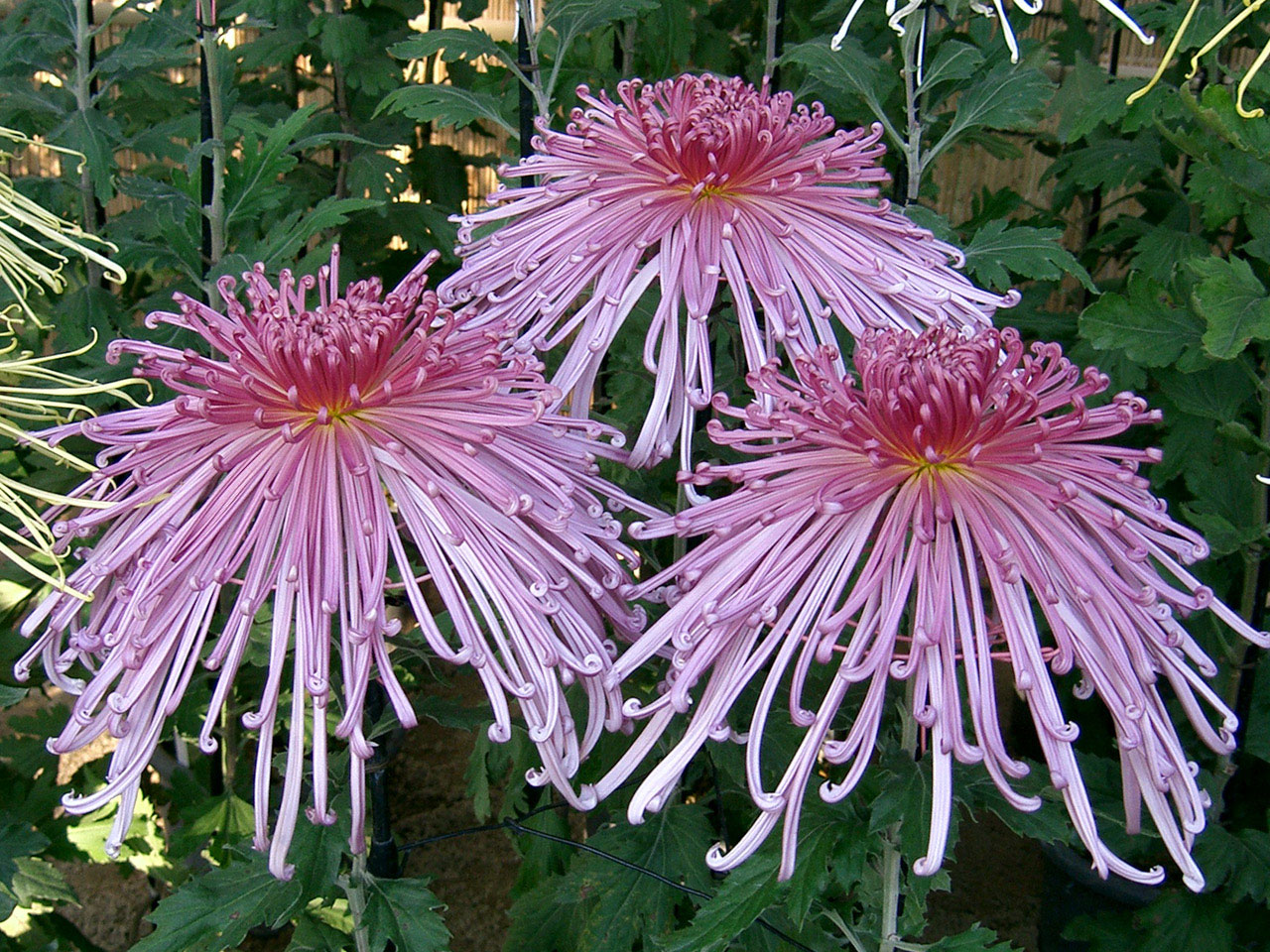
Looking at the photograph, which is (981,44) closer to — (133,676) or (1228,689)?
(1228,689)

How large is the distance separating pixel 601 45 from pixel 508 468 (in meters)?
1.32

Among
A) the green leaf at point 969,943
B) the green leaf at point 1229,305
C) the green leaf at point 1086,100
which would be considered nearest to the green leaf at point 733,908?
Result: the green leaf at point 969,943

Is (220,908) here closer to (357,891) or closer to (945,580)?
(357,891)

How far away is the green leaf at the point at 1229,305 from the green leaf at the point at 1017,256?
135mm

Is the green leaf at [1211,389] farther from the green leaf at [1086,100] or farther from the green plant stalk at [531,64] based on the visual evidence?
the green plant stalk at [531,64]

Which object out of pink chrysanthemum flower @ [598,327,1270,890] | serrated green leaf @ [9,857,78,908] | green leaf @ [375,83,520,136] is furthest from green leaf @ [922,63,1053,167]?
serrated green leaf @ [9,857,78,908]

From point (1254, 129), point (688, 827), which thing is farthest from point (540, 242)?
point (1254, 129)

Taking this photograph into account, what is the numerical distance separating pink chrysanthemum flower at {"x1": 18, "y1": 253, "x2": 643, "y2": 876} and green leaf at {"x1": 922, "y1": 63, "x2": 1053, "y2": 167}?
0.77 m

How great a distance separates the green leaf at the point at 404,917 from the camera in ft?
2.75

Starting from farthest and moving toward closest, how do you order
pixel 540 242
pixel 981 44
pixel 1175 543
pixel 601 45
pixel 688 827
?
pixel 601 45
pixel 981 44
pixel 688 827
pixel 540 242
pixel 1175 543

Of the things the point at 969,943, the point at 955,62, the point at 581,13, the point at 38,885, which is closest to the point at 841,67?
the point at 955,62

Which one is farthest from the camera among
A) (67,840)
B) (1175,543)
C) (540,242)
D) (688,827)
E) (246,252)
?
(67,840)

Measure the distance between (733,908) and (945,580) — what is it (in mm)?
284

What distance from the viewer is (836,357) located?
0.72 m
